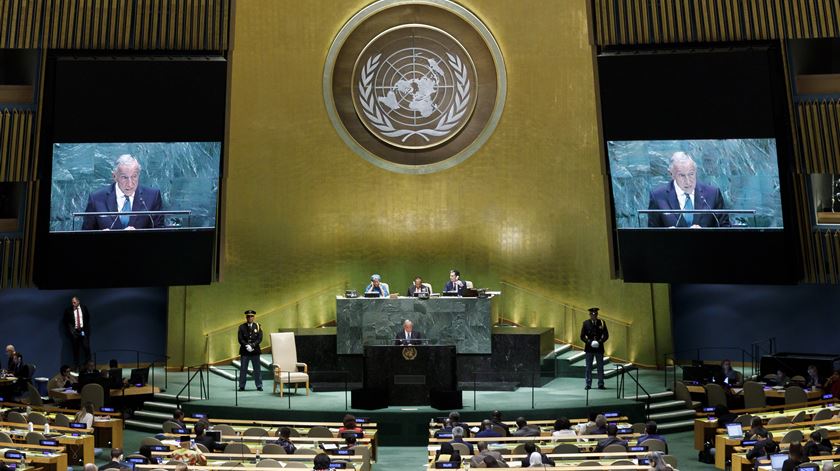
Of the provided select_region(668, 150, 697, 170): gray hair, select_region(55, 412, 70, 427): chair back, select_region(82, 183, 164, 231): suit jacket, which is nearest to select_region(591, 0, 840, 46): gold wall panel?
select_region(668, 150, 697, 170): gray hair

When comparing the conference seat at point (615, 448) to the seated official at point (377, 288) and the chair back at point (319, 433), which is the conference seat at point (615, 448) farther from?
the seated official at point (377, 288)

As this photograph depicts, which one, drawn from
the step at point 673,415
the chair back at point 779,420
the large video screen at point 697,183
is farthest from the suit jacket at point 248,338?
the chair back at point 779,420

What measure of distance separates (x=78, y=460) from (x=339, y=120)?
8.92 metres

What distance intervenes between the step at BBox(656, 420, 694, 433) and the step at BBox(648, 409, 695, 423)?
0.08 m

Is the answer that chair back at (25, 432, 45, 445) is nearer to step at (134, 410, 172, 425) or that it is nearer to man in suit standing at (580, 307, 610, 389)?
step at (134, 410, 172, 425)

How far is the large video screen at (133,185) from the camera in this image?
17.0 metres

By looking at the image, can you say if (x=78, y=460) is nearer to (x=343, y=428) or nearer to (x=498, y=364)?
(x=343, y=428)

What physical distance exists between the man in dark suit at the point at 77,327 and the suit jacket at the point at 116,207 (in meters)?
2.88

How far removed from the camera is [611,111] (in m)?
16.8

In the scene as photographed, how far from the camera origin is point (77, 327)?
19344 mm

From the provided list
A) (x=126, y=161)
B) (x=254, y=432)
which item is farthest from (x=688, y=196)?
(x=126, y=161)

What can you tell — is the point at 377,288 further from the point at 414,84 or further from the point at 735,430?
the point at 735,430

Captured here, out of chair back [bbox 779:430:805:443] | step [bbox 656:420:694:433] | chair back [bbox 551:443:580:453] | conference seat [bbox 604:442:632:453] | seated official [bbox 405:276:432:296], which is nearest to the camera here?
conference seat [bbox 604:442:632:453]

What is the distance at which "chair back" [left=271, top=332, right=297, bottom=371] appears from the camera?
17547mm
